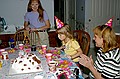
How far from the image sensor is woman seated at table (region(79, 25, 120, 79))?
1.93 meters

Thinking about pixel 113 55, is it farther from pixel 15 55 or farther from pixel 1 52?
pixel 1 52

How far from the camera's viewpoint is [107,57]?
1.98 m

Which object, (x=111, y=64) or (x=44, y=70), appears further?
(x=44, y=70)

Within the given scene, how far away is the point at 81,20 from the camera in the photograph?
18.4 ft

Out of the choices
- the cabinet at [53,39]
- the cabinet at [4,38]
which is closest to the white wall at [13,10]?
the cabinet at [4,38]

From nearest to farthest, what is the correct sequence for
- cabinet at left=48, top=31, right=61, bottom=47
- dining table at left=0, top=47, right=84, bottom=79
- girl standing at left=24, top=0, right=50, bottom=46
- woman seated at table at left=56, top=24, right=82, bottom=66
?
dining table at left=0, top=47, right=84, bottom=79
woman seated at table at left=56, top=24, right=82, bottom=66
girl standing at left=24, top=0, right=50, bottom=46
cabinet at left=48, top=31, right=61, bottom=47

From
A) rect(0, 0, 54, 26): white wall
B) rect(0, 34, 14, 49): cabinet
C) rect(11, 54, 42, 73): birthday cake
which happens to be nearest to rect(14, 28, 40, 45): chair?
rect(0, 34, 14, 49): cabinet

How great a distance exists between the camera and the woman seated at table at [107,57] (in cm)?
193

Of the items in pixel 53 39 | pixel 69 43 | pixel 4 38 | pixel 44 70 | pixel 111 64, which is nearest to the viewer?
pixel 111 64

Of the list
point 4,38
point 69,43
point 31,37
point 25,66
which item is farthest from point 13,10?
point 25,66

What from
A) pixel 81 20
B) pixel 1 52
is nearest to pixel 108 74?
pixel 1 52

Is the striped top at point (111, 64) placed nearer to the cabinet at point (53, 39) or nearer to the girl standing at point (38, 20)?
the girl standing at point (38, 20)

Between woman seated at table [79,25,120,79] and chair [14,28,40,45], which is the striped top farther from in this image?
chair [14,28,40,45]

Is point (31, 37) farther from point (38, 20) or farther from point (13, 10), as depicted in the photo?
point (13, 10)
